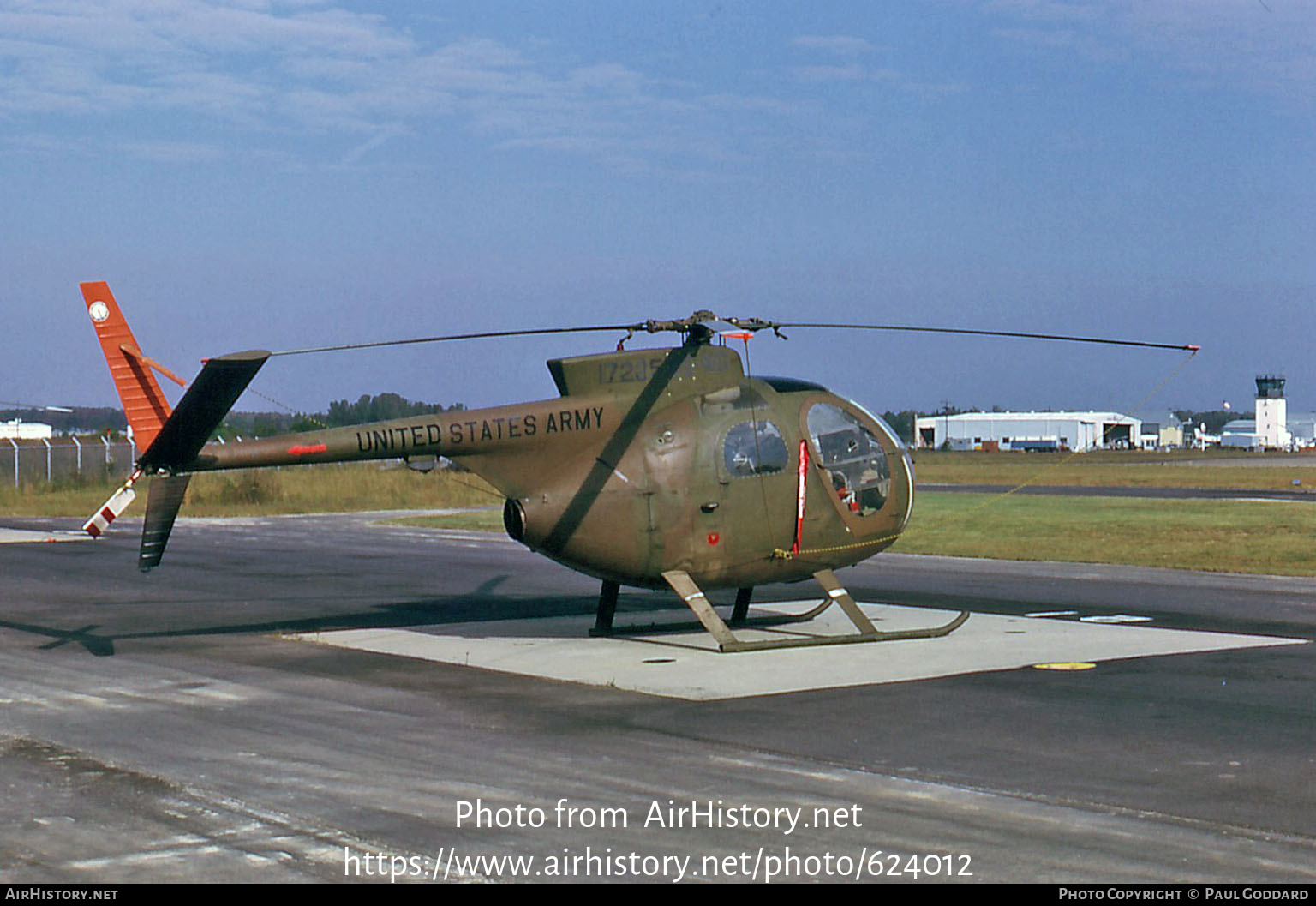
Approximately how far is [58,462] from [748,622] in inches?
2236

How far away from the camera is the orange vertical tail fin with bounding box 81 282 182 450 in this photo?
16.4 m

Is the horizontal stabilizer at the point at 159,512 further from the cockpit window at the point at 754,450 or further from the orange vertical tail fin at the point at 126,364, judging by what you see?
the cockpit window at the point at 754,450

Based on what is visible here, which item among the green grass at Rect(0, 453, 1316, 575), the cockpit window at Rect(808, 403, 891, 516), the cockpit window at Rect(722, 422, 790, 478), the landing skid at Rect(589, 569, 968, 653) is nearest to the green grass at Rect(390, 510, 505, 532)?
the green grass at Rect(0, 453, 1316, 575)

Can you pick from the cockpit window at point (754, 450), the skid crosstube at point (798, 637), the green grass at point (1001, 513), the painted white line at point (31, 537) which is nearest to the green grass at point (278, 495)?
the green grass at point (1001, 513)

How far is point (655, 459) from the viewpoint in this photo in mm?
16672

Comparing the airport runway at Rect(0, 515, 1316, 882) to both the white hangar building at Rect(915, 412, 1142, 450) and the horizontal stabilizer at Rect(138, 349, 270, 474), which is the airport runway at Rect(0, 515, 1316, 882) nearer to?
the horizontal stabilizer at Rect(138, 349, 270, 474)

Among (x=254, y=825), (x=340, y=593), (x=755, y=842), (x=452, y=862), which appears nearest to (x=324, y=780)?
(x=254, y=825)

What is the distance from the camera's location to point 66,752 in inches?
444

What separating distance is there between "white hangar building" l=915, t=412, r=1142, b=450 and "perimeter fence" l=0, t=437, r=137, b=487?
12505 centimetres

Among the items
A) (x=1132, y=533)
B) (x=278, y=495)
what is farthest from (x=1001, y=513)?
(x=278, y=495)

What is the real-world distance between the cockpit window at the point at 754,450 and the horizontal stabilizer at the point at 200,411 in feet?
18.4

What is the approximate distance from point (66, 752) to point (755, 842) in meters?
5.96

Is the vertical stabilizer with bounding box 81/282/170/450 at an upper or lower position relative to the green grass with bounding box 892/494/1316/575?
upper

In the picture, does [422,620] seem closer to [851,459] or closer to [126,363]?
[126,363]
